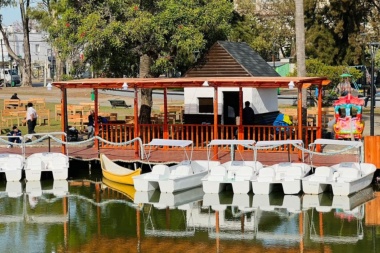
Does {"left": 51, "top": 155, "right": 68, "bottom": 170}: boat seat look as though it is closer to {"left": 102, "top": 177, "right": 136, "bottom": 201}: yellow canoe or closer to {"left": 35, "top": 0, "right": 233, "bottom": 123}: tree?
{"left": 102, "top": 177, "right": 136, "bottom": 201}: yellow canoe

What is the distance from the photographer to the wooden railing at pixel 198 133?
2798 centimetres

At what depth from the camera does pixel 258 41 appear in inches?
2598

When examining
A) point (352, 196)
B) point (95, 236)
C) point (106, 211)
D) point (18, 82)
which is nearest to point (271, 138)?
point (352, 196)

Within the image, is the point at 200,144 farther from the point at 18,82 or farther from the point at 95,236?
the point at 18,82

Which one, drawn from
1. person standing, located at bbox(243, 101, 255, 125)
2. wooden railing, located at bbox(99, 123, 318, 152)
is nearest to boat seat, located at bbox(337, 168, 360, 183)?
wooden railing, located at bbox(99, 123, 318, 152)

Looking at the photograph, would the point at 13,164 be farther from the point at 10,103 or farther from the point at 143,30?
the point at 10,103

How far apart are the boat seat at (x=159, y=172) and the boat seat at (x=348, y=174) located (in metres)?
5.51

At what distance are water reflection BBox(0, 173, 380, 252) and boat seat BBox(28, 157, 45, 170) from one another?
0.82 m

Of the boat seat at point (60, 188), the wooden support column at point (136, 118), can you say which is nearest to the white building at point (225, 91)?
the wooden support column at point (136, 118)

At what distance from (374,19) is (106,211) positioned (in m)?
42.2

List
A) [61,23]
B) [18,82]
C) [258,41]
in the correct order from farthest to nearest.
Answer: [18,82] → [258,41] → [61,23]

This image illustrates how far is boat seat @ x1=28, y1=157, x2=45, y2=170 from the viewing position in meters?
27.8

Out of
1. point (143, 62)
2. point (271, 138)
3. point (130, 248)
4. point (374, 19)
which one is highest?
point (374, 19)

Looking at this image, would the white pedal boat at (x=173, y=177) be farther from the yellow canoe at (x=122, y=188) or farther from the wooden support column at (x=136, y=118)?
the wooden support column at (x=136, y=118)
